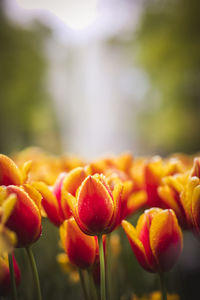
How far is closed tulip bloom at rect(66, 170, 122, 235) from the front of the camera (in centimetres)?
41

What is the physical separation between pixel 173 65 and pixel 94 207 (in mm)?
3810

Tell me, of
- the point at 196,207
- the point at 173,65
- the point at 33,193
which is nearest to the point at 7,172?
the point at 33,193

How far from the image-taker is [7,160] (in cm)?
46

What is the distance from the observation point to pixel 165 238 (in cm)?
41

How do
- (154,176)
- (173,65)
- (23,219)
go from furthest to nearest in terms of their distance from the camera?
(173,65), (154,176), (23,219)

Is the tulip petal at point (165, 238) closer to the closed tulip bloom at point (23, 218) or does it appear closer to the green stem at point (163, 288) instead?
the green stem at point (163, 288)

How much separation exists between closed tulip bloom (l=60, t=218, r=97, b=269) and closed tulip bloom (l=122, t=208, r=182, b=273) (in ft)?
0.20

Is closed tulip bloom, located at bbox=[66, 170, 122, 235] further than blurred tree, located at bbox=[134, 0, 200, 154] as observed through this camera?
No

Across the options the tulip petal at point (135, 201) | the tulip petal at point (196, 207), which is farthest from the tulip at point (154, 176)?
the tulip petal at point (196, 207)

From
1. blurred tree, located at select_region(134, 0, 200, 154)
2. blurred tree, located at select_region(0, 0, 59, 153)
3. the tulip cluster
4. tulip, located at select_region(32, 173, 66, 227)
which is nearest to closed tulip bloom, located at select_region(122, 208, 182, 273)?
the tulip cluster

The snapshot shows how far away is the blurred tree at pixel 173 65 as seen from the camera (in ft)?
11.9

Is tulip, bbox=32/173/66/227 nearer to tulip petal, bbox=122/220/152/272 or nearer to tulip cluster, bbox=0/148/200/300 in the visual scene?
tulip cluster, bbox=0/148/200/300

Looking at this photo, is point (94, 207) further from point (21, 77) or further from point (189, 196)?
point (21, 77)

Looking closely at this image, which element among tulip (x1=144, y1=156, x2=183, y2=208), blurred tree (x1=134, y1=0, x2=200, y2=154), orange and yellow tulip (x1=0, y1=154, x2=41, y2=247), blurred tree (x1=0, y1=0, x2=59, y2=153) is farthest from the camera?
blurred tree (x1=0, y1=0, x2=59, y2=153)
